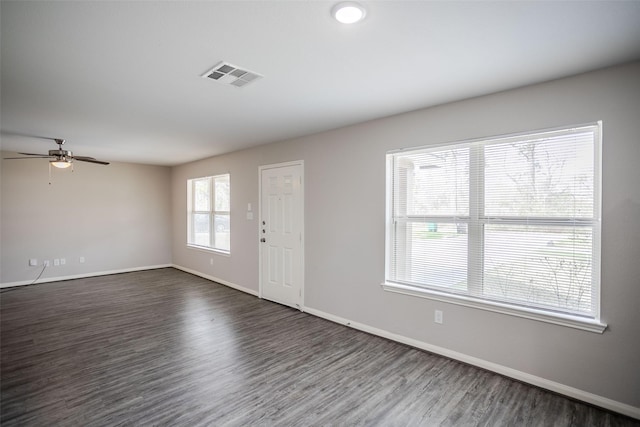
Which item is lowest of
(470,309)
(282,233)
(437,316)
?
(437,316)

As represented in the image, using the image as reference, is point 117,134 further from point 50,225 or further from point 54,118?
point 50,225

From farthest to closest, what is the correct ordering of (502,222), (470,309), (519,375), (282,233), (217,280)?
(217,280) < (282,233) < (470,309) < (502,222) < (519,375)

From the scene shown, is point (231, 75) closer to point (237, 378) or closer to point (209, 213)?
point (237, 378)

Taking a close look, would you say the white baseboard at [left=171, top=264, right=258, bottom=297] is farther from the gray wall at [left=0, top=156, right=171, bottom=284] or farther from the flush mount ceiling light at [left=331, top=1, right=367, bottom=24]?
the flush mount ceiling light at [left=331, top=1, right=367, bottom=24]

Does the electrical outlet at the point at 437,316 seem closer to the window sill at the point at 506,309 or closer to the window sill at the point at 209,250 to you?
the window sill at the point at 506,309

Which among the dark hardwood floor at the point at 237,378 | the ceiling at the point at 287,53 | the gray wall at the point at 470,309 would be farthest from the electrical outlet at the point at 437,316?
the ceiling at the point at 287,53

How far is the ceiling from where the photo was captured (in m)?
1.66

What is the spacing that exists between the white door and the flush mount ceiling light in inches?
112

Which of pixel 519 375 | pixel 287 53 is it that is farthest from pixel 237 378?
pixel 287 53

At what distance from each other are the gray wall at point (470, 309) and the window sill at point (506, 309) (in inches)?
2.1

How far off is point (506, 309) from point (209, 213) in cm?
562

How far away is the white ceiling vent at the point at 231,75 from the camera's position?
2318 millimetres

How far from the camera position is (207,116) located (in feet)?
11.6

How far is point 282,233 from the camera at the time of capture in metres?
4.83
